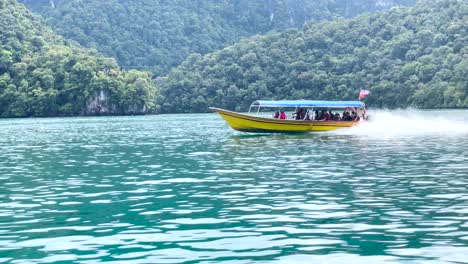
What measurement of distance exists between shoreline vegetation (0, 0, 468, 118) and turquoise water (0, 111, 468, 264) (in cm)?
10872

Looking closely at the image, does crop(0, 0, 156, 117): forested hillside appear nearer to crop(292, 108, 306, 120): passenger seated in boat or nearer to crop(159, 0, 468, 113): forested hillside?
crop(159, 0, 468, 113): forested hillside

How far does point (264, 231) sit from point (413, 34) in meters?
157

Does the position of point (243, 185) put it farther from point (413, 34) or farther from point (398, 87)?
Answer: point (413, 34)

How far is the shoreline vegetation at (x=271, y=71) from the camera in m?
147

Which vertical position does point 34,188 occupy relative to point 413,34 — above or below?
below

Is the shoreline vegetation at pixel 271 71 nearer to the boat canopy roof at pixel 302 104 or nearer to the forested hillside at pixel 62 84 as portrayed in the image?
the forested hillside at pixel 62 84

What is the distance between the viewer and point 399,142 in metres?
44.3

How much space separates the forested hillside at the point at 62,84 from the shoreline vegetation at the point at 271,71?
206 mm

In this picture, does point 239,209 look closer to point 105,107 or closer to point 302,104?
point 302,104

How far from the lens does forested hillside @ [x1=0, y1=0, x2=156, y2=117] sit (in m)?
150

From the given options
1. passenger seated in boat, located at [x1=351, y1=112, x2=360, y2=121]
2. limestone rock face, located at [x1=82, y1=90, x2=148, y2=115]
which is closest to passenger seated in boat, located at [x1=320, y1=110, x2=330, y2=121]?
passenger seated in boat, located at [x1=351, y1=112, x2=360, y2=121]

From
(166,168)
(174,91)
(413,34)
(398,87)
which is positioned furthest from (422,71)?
(166,168)

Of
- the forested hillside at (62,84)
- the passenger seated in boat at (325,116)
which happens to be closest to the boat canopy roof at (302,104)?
the passenger seated in boat at (325,116)

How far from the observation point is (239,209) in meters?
19.1
